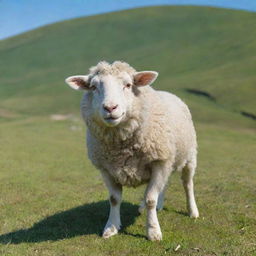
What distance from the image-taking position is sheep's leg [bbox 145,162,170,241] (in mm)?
6824

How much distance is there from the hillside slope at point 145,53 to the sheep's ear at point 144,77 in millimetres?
40438

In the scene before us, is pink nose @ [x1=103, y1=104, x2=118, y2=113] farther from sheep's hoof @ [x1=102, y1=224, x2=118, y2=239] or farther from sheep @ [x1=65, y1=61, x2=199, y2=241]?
sheep's hoof @ [x1=102, y1=224, x2=118, y2=239]

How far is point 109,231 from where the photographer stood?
702 centimetres

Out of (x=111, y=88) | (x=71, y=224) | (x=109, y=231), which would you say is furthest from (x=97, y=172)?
(x=111, y=88)

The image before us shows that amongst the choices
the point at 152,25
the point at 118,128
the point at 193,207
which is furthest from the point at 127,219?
the point at 152,25

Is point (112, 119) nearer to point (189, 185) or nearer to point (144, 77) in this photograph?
point (144, 77)

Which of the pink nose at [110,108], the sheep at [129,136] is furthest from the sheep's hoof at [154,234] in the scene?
the pink nose at [110,108]

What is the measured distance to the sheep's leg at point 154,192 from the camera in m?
6.82

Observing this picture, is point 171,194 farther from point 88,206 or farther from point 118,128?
point 118,128

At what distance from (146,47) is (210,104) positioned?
38770 millimetres

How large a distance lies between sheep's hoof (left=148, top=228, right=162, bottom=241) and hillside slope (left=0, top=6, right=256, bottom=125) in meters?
40.8

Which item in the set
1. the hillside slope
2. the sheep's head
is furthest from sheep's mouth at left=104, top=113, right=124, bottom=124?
the hillside slope

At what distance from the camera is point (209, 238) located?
6.86 meters

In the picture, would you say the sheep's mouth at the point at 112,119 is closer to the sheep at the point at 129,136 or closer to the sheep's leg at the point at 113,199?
the sheep at the point at 129,136
